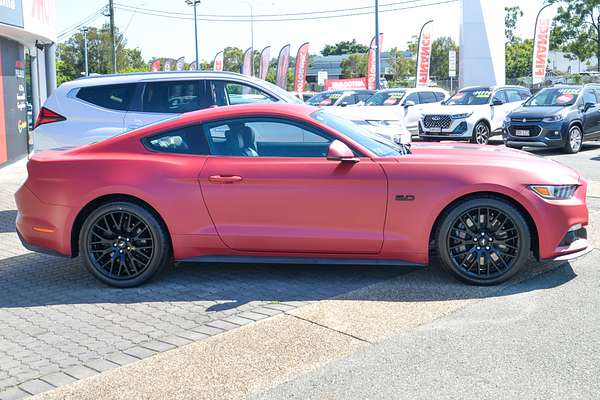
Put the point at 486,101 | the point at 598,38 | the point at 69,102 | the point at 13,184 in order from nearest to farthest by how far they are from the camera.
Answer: the point at 69,102
the point at 13,184
the point at 486,101
the point at 598,38

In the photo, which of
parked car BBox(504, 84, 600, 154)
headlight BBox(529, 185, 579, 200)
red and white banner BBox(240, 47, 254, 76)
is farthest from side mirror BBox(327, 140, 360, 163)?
red and white banner BBox(240, 47, 254, 76)

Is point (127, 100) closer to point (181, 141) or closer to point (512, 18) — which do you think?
point (181, 141)

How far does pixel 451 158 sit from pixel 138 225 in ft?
8.51

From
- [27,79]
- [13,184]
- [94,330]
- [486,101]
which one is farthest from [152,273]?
[486,101]

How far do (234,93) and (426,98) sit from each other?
1384 cm

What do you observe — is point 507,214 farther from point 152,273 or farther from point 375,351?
point 152,273

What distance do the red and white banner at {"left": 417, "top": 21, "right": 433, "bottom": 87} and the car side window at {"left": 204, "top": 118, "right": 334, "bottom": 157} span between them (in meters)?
31.9

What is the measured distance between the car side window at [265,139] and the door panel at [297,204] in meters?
0.09

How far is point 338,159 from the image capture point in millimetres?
5711

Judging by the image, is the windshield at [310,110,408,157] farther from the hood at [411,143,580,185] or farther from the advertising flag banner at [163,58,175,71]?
the advertising flag banner at [163,58,175,71]

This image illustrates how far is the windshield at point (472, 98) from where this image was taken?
788 inches

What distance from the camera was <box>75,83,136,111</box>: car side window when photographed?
8789 mm

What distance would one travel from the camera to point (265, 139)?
5.98 meters

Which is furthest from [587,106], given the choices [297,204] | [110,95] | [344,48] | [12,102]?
[344,48]
